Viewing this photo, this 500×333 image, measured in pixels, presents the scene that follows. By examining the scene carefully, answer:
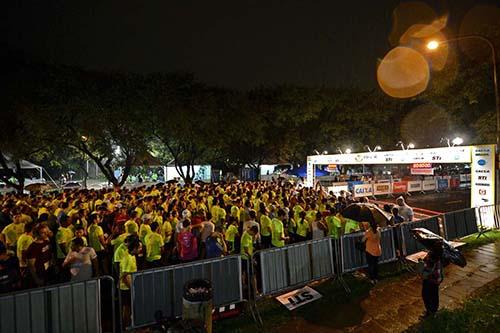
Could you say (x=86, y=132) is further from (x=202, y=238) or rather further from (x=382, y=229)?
(x=382, y=229)

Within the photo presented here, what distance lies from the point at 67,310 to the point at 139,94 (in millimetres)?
17205

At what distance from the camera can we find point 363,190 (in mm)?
21875

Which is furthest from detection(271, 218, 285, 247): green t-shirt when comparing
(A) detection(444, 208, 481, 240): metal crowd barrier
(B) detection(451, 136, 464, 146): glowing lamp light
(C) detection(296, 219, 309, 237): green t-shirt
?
(B) detection(451, 136, 464, 146): glowing lamp light

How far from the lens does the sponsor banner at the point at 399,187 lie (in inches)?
914

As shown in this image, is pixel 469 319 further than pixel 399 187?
No

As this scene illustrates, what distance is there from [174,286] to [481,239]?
10.4 meters

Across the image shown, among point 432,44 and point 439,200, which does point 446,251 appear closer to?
point 432,44

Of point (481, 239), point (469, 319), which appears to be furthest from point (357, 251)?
point (481, 239)

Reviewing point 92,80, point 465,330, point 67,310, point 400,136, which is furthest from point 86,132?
point 400,136

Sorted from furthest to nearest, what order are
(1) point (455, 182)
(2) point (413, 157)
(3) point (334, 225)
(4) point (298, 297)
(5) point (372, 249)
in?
(1) point (455, 182) → (2) point (413, 157) → (3) point (334, 225) → (5) point (372, 249) → (4) point (298, 297)

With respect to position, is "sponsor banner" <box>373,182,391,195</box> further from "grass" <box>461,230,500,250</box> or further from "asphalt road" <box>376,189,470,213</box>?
"grass" <box>461,230,500,250</box>

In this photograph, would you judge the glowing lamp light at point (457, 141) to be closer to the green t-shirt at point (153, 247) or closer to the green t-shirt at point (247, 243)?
the green t-shirt at point (247, 243)

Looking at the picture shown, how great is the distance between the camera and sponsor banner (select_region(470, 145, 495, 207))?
1146 cm

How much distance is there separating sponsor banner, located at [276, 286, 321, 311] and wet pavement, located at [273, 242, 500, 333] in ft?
1.66
